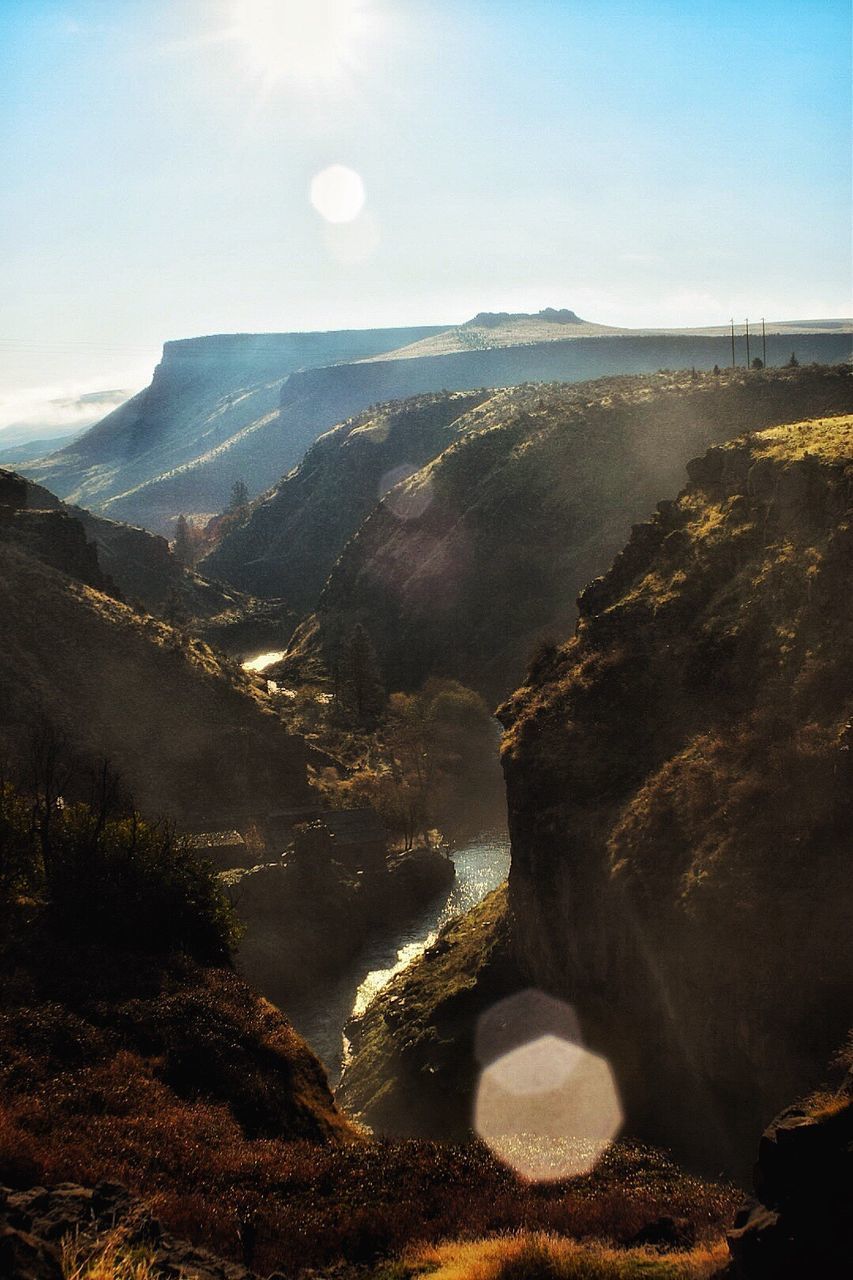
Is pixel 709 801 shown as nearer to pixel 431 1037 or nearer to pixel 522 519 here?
pixel 431 1037

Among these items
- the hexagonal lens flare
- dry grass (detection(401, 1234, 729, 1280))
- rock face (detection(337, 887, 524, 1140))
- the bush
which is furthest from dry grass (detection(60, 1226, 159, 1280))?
rock face (detection(337, 887, 524, 1140))

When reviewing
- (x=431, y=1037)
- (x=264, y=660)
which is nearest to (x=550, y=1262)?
(x=431, y=1037)

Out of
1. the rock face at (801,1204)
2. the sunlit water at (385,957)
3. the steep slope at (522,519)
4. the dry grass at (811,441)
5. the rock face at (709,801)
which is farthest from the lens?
the steep slope at (522,519)

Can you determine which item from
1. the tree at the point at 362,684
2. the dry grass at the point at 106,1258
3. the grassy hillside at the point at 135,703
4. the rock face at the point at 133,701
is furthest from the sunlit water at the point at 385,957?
the dry grass at the point at 106,1258

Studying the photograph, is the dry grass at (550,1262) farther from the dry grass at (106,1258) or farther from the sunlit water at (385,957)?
the sunlit water at (385,957)

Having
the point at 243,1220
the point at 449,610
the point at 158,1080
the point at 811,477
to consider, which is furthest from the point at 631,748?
the point at 449,610

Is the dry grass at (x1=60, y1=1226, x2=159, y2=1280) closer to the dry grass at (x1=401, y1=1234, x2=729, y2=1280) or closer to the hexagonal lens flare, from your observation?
the dry grass at (x1=401, y1=1234, x2=729, y2=1280)
